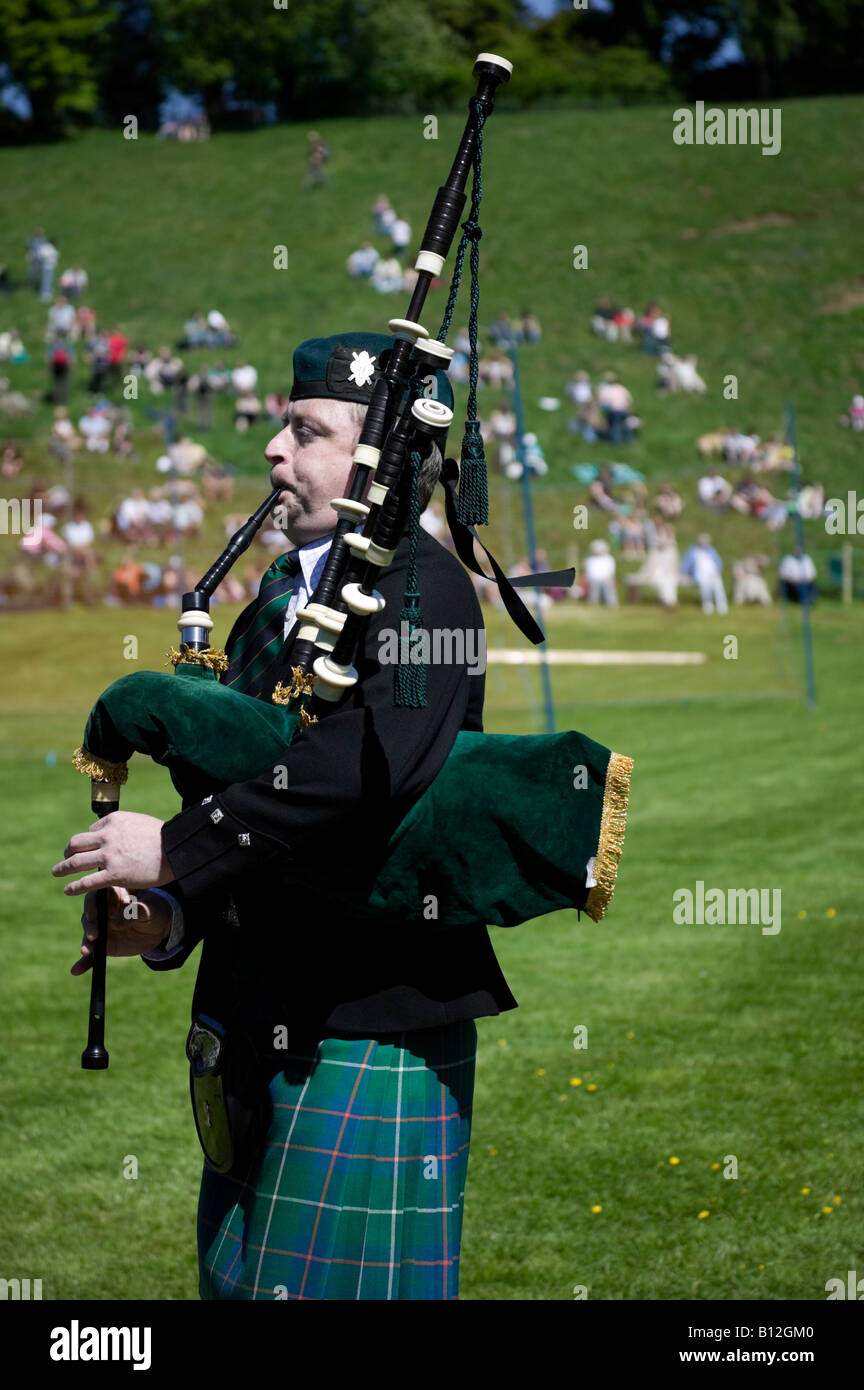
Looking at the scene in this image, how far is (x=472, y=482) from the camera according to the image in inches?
96.9

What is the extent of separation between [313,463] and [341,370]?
0.56 ft

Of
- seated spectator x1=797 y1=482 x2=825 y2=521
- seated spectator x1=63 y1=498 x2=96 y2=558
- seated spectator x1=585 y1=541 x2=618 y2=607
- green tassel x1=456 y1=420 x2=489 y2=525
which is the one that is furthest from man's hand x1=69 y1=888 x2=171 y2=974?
seated spectator x1=797 y1=482 x2=825 y2=521

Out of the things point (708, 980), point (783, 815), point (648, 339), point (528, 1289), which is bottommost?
point (528, 1289)

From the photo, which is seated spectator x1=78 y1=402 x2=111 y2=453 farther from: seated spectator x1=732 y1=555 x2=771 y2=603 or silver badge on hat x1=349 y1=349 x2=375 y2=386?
silver badge on hat x1=349 y1=349 x2=375 y2=386

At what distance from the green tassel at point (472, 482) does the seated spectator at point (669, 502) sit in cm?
1631

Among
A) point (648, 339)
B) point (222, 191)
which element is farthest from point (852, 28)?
point (648, 339)

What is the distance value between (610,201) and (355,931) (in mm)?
42048

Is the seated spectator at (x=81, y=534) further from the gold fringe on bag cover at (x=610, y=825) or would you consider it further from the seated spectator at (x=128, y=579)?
the gold fringe on bag cover at (x=610, y=825)

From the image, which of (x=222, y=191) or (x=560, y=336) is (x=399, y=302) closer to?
(x=560, y=336)

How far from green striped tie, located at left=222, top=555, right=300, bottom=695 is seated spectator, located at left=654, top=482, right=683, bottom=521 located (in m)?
16.1

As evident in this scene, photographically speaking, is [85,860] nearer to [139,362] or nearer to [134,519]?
[134,519]

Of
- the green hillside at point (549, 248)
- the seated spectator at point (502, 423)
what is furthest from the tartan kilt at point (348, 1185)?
the seated spectator at point (502, 423)

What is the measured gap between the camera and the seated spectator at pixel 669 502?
1842 cm

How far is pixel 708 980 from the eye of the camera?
6879 mm
